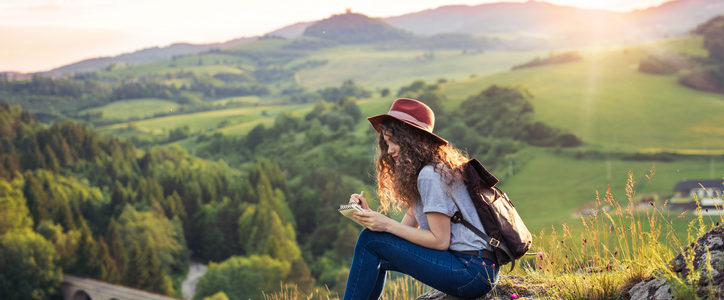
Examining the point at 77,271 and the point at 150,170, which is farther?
the point at 150,170

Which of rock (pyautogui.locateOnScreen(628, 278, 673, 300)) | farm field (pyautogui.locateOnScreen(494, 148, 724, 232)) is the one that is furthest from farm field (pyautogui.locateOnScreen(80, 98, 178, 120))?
rock (pyautogui.locateOnScreen(628, 278, 673, 300))

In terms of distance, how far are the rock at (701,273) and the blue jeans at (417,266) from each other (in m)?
0.78

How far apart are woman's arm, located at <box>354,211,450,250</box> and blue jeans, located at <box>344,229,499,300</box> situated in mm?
68

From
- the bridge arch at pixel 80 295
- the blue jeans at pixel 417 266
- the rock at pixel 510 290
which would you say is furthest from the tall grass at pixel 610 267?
the bridge arch at pixel 80 295

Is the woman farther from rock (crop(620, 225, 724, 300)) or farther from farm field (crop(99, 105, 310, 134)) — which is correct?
farm field (crop(99, 105, 310, 134))

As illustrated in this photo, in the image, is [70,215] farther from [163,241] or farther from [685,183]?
[685,183]

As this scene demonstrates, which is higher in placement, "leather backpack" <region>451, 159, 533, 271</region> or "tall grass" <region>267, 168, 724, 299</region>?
"leather backpack" <region>451, 159, 533, 271</region>

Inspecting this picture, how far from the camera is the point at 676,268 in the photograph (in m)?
2.94

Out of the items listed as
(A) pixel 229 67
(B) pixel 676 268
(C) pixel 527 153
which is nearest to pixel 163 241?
(C) pixel 527 153

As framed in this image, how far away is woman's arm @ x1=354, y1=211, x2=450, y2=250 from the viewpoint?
10.5ft

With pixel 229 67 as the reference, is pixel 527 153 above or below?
below

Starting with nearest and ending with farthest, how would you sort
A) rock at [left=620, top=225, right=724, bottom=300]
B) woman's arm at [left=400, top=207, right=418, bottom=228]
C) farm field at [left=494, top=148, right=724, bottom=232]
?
1. rock at [left=620, top=225, right=724, bottom=300]
2. woman's arm at [left=400, top=207, right=418, bottom=228]
3. farm field at [left=494, top=148, right=724, bottom=232]

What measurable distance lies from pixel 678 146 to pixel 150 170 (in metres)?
74.0

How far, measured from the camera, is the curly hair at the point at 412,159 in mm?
3224
